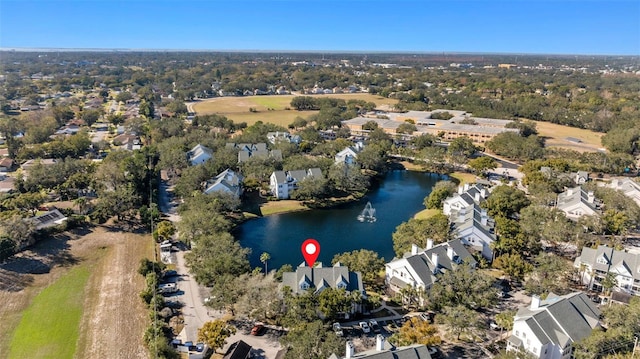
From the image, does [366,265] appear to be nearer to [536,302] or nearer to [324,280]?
[324,280]

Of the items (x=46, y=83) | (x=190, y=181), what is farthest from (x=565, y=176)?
(x=46, y=83)

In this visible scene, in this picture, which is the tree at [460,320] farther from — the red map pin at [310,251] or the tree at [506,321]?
the red map pin at [310,251]

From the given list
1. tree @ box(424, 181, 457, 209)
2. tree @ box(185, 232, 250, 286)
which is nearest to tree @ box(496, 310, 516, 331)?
tree @ box(185, 232, 250, 286)

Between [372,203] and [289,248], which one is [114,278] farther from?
[372,203]

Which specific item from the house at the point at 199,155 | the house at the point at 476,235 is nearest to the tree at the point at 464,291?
the house at the point at 476,235

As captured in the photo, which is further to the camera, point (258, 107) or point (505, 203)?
point (258, 107)

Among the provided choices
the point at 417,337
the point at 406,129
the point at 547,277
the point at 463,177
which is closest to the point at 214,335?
the point at 417,337
